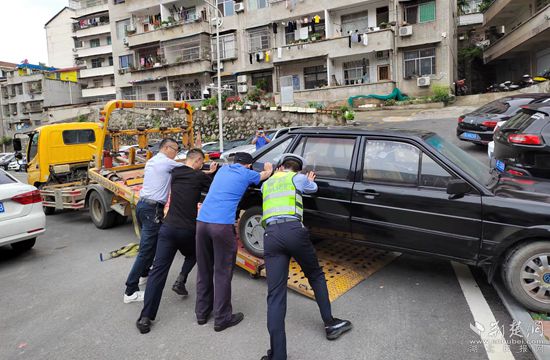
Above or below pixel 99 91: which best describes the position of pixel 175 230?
below

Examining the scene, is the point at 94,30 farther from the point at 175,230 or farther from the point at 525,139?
the point at 525,139

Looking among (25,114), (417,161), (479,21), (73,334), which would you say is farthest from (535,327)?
(25,114)

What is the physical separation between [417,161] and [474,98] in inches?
785

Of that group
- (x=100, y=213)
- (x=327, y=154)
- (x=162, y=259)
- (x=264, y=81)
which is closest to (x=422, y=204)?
(x=327, y=154)

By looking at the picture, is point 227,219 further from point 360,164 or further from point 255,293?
point 360,164

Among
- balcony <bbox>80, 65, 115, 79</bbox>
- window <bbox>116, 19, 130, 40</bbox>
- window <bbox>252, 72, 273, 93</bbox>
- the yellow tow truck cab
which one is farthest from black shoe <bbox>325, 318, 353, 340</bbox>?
balcony <bbox>80, 65, 115, 79</bbox>

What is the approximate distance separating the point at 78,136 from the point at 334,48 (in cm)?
1942

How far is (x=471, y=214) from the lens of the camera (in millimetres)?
3740

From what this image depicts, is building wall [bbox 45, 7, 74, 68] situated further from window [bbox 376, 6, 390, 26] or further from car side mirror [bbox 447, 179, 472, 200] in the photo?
car side mirror [bbox 447, 179, 472, 200]

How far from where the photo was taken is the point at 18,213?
5.72 meters

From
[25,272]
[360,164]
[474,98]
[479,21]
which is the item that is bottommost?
[25,272]

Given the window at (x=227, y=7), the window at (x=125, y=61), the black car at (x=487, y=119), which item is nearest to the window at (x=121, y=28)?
the window at (x=125, y=61)

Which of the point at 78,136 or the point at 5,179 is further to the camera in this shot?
the point at 78,136

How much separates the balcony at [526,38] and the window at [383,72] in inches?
292
